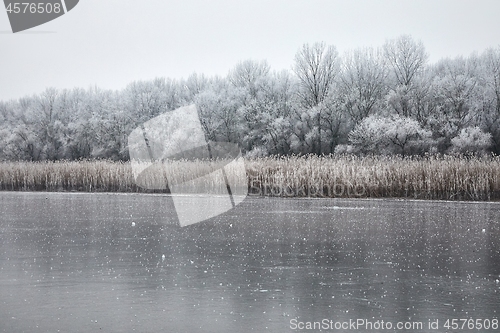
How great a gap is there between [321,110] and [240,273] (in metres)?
55.4

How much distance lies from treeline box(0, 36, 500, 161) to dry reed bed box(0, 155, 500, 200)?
89.1ft

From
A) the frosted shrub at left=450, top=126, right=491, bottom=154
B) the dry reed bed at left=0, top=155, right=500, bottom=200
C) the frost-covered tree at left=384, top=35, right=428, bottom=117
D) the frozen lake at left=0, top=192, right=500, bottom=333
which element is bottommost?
the frosted shrub at left=450, top=126, right=491, bottom=154

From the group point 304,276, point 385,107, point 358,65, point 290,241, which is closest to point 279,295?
→ point 304,276

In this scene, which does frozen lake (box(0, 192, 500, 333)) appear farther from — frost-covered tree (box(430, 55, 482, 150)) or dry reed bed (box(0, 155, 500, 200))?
frost-covered tree (box(430, 55, 482, 150))

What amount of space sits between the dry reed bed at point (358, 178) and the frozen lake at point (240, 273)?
780 cm

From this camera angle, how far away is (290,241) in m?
11.4

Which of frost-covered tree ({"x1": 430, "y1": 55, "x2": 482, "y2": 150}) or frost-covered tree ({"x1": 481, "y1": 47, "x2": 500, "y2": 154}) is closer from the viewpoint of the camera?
Answer: frost-covered tree ({"x1": 430, "y1": 55, "x2": 482, "y2": 150})

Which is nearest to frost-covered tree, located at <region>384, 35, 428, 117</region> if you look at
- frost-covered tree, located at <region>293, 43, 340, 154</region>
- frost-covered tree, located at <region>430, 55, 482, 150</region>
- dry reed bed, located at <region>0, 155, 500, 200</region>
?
frost-covered tree, located at <region>430, 55, 482, 150</region>

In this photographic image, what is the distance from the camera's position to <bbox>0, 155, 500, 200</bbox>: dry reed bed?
22.9 metres

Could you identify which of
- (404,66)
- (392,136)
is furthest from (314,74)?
(392,136)

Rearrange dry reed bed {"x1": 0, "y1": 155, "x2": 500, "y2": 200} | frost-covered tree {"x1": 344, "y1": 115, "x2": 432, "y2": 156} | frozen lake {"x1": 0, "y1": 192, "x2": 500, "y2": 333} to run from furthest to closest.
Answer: frost-covered tree {"x1": 344, "y1": 115, "x2": 432, "y2": 156}
dry reed bed {"x1": 0, "y1": 155, "x2": 500, "y2": 200}
frozen lake {"x1": 0, "y1": 192, "x2": 500, "y2": 333}

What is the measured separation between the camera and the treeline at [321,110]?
55.2 metres

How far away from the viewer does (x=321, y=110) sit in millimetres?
62750

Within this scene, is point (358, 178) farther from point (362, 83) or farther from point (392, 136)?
point (362, 83)
